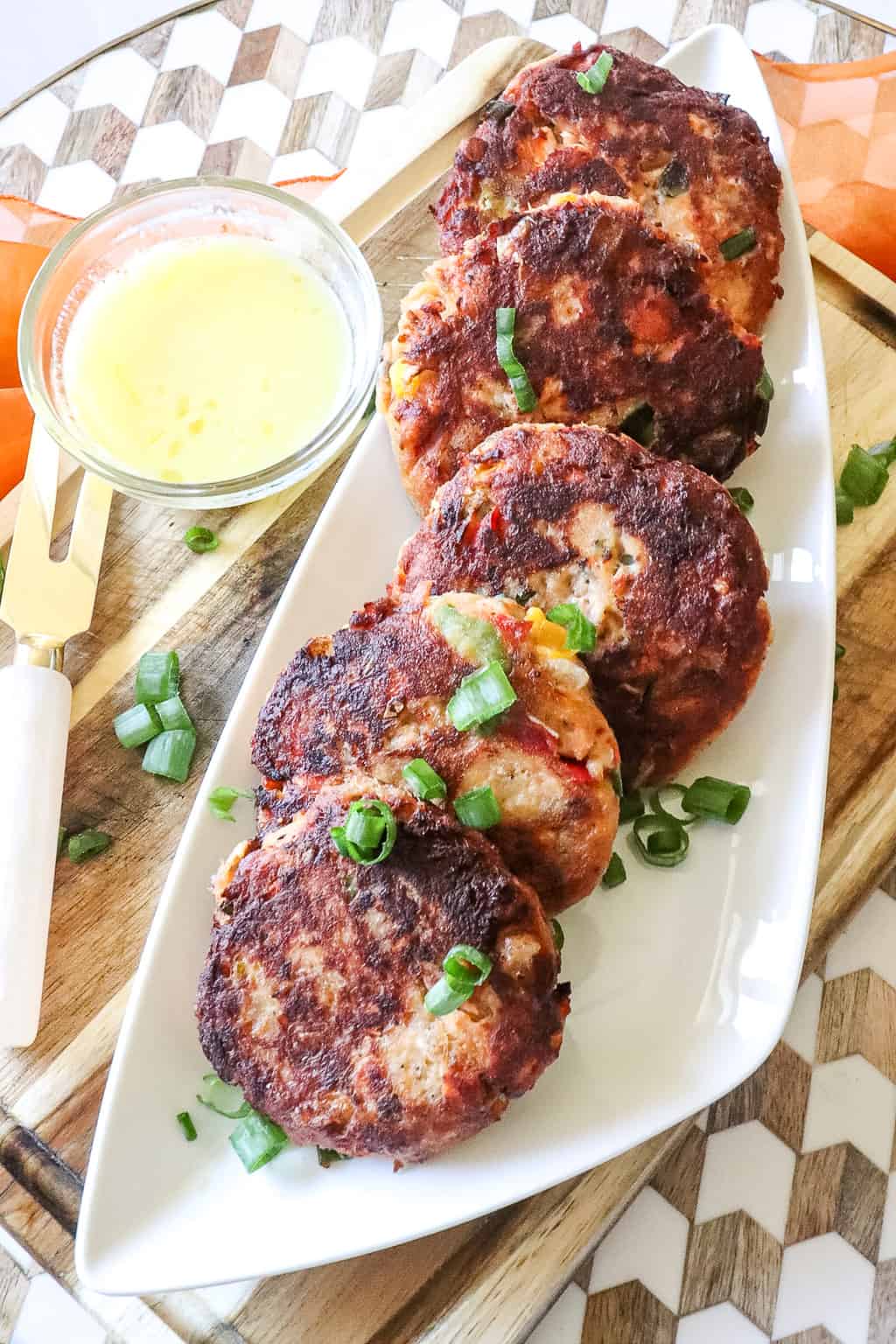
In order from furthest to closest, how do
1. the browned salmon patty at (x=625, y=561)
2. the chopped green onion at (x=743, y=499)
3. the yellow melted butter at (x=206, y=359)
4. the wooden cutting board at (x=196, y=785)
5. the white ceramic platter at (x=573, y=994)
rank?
1. the yellow melted butter at (x=206, y=359)
2. the chopped green onion at (x=743, y=499)
3. the wooden cutting board at (x=196, y=785)
4. the browned salmon patty at (x=625, y=561)
5. the white ceramic platter at (x=573, y=994)

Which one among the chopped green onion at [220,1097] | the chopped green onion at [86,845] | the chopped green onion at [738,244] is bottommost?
the chopped green onion at [220,1097]

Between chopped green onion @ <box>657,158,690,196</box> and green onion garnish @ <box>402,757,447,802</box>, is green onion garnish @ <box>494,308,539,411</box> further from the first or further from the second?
green onion garnish @ <box>402,757,447,802</box>

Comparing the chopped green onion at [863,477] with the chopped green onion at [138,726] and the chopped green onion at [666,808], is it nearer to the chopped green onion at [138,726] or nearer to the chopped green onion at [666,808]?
the chopped green onion at [666,808]

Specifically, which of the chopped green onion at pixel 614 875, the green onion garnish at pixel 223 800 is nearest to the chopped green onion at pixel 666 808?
the chopped green onion at pixel 614 875

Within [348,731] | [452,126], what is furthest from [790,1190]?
[452,126]

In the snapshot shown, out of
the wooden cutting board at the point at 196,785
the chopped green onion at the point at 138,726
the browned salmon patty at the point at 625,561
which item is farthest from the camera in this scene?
the chopped green onion at the point at 138,726

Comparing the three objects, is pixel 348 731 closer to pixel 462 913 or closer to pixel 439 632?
pixel 439 632
